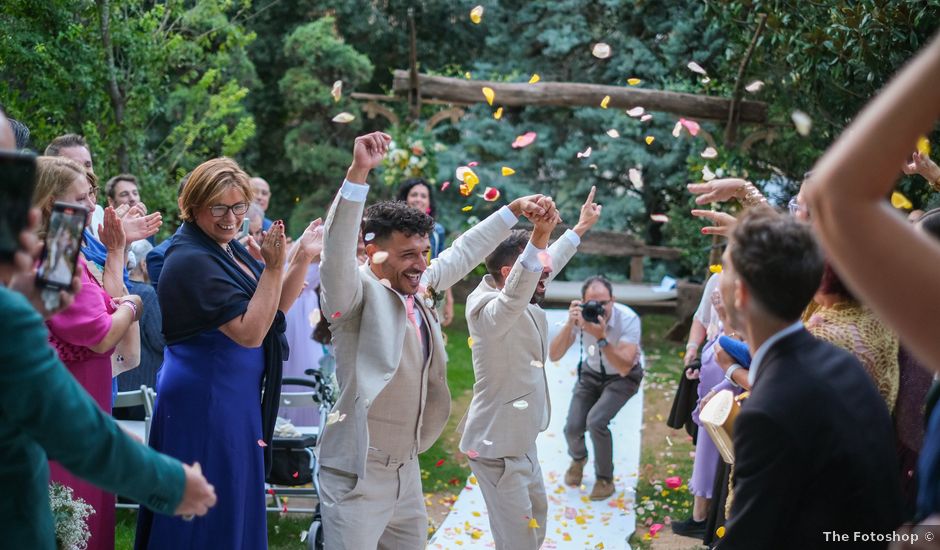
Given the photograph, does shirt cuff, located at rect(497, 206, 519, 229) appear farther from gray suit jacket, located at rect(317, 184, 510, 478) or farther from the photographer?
the photographer

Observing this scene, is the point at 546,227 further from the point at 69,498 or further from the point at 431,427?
the point at 69,498

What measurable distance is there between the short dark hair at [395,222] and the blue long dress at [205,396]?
630mm

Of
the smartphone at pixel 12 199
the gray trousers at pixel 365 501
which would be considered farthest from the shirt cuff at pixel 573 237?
the smartphone at pixel 12 199

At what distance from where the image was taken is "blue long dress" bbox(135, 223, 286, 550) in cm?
363

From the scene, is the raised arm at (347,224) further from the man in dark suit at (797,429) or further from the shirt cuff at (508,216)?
the man in dark suit at (797,429)

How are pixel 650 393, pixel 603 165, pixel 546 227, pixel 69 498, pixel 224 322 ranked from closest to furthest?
pixel 69 498 < pixel 224 322 < pixel 546 227 < pixel 650 393 < pixel 603 165

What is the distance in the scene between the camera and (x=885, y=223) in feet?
5.17

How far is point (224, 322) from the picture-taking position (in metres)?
3.62

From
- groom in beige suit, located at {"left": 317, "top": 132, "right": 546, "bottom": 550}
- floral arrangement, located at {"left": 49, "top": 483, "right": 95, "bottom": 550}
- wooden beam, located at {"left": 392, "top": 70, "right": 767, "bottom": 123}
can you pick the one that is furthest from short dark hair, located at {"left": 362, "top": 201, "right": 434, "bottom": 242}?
wooden beam, located at {"left": 392, "top": 70, "right": 767, "bottom": 123}

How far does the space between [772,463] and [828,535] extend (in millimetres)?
216

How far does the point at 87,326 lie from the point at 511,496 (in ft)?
7.31

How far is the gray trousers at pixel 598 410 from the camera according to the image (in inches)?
275

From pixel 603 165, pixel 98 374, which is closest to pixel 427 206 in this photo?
pixel 98 374

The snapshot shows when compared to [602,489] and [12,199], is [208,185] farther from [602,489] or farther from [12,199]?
[602,489]
